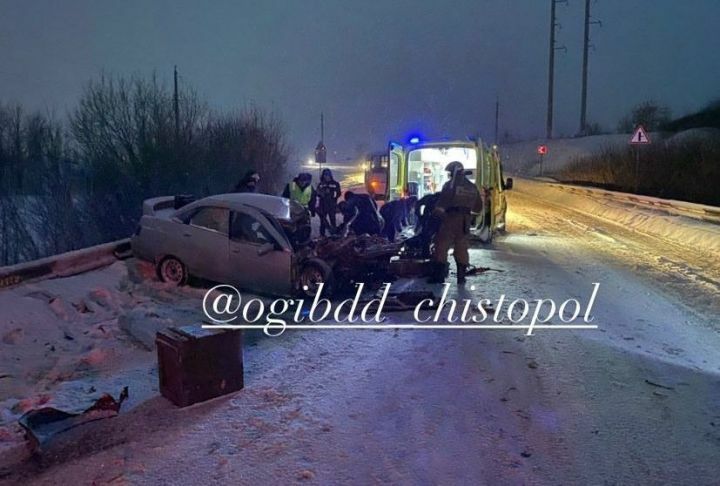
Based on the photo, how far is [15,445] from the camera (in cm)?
386

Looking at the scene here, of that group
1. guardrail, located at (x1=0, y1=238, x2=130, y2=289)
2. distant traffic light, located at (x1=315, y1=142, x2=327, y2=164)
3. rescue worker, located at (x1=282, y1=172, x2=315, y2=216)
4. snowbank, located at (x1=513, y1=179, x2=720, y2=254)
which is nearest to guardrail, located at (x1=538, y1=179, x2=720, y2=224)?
snowbank, located at (x1=513, y1=179, x2=720, y2=254)

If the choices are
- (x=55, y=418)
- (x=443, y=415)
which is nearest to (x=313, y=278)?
(x=443, y=415)

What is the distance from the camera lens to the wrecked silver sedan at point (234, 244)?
782 cm

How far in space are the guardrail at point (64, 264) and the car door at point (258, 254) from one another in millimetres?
2342

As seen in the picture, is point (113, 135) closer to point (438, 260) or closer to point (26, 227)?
point (26, 227)

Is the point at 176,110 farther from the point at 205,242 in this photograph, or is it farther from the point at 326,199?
the point at 205,242

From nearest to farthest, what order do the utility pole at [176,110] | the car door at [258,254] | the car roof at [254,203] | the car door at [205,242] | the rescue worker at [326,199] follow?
the car door at [258,254]
the car door at [205,242]
the car roof at [254,203]
the rescue worker at [326,199]
the utility pole at [176,110]

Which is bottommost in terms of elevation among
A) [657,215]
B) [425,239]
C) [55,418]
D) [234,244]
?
[55,418]

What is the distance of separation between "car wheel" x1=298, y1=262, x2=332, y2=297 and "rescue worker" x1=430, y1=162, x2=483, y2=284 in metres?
1.80

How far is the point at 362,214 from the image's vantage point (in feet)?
34.2

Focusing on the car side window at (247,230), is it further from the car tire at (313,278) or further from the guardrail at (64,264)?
the guardrail at (64,264)

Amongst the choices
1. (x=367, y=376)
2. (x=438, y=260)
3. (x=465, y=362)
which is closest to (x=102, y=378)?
(x=367, y=376)

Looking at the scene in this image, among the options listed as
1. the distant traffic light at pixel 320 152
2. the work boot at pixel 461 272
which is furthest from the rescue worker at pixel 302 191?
the distant traffic light at pixel 320 152

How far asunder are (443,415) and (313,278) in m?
4.03
